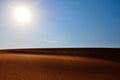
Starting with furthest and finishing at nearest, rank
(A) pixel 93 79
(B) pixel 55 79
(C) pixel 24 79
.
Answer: (A) pixel 93 79, (B) pixel 55 79, (C) pixel 24 79

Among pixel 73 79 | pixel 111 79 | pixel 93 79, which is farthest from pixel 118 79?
pixel 73 79

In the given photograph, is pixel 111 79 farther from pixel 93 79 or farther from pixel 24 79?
pixel 24 79

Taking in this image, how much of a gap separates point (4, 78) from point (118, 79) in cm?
491

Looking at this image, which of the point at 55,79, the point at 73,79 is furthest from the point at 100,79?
the point at 55,79

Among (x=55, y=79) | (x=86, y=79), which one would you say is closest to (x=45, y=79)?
(x=55, y=79)

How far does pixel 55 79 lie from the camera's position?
339 inches

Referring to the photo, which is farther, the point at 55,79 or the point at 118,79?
the point at 118,79

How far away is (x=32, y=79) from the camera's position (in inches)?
324

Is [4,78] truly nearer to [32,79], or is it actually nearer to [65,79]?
[32,79]

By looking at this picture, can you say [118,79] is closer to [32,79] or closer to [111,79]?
[111,79]

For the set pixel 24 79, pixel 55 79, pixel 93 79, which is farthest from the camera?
pixel 93 79

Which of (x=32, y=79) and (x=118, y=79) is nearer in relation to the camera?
(x=32, y=79)

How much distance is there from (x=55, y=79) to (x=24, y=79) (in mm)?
1312

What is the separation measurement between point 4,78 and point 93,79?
372 centimetres
